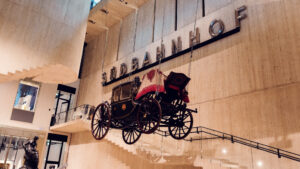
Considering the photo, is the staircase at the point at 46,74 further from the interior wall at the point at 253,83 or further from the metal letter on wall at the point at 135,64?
the interior wall at the point at 253,83

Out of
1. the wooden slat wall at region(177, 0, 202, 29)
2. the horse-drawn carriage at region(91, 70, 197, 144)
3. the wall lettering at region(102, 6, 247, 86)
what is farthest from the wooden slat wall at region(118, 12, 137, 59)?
the horse-drawn carriage at region(91, 70, 197, 144)

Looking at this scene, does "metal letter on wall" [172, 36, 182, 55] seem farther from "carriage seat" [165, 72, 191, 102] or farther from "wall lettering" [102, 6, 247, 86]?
"carriage seat" [165, 72, 191, 102]

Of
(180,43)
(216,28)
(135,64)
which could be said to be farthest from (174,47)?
(135,64)

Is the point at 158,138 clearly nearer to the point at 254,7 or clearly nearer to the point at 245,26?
the point at 245,26

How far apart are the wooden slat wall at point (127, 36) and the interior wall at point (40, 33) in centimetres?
358

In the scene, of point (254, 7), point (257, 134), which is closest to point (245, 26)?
point (254, 7)

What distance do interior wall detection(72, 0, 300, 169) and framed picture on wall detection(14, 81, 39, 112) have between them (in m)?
9.29

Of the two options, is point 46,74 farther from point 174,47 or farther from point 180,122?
point 180,122

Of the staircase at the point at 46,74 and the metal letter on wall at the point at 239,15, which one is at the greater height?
the metal letter on wall at the point at 239,15

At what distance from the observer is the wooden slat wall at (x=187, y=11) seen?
10.6 meters

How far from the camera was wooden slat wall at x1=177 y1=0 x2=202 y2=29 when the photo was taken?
10645 millimetres

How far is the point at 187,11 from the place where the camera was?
11094 millimetres

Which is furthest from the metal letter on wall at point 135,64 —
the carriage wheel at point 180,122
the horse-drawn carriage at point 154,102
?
the carriage wheel at point 180,122

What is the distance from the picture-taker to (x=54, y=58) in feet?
32.3
